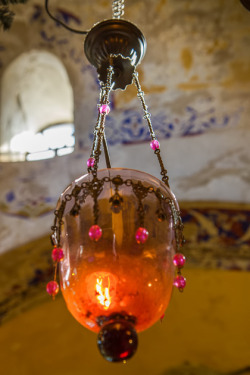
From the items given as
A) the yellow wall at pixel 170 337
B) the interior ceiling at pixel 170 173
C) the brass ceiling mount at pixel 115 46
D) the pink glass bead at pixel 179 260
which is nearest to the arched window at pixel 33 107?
the interior ceiling at pixel 170 173

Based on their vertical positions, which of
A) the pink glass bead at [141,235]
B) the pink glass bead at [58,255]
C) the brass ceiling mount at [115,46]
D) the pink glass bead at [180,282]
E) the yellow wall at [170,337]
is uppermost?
the brass ceiling mount at [115,46]

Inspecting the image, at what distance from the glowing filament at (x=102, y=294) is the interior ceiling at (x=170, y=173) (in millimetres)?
2414

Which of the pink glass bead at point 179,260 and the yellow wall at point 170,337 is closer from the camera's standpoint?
the pink glass bead at point 179,260

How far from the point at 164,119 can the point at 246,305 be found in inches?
75.2

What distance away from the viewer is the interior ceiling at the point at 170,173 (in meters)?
3.79

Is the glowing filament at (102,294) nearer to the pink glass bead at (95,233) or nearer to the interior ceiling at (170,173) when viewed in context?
the pink glass bead at (95,233)

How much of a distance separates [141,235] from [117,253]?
3.9 inches

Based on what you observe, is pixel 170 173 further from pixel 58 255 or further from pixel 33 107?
pixel 58 255

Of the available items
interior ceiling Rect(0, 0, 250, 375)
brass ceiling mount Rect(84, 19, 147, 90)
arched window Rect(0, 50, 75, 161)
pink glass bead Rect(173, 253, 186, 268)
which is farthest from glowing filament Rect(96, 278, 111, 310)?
arched window Rect(0, 50, 75, 161)

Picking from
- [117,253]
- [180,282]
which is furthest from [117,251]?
[180,282]

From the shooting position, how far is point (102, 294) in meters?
1.36

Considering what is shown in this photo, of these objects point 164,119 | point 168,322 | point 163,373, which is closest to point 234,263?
point 168,322

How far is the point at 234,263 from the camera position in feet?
12.6

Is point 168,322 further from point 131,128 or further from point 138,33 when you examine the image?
point 138,33
